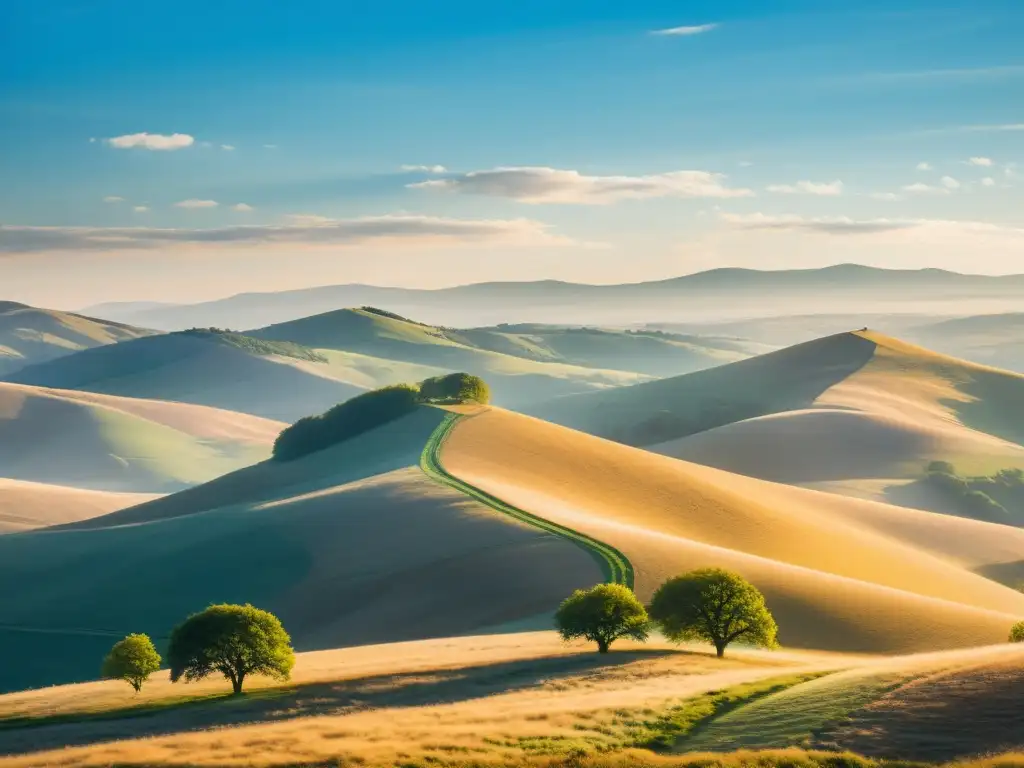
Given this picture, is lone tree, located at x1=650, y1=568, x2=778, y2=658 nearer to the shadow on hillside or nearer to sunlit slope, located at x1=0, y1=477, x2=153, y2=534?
the shadow on hillside

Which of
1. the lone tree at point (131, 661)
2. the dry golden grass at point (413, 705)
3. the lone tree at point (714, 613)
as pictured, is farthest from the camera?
the lone tree at point (714, 613)

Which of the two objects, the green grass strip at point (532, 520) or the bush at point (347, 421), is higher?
the bush at point (347, 421)

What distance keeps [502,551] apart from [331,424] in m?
74.3

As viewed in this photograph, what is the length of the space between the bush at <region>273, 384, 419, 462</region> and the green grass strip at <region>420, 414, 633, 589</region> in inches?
817

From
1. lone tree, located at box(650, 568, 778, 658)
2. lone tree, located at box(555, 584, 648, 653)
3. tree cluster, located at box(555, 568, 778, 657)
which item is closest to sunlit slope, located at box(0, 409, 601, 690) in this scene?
lone tree, located at box(555, 584, 648, 653)

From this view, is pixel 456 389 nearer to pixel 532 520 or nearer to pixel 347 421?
pixel 347 421

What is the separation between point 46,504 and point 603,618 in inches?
5848

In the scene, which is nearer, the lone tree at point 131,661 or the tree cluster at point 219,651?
the tree cluster at point 219,651

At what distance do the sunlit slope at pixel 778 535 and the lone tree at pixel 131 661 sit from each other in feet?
114

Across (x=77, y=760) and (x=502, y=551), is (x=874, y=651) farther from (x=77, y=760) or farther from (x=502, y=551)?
(x=77, y=760)

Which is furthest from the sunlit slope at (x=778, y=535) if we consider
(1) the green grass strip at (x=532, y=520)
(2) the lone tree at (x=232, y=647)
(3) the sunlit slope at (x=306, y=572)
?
(2) the lone tree at (x=232, y=647)

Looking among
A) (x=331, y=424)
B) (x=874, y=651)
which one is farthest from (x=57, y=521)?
(x=874, y=651)

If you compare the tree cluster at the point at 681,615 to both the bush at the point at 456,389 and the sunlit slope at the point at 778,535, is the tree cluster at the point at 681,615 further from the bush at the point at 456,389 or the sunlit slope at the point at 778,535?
the bush at the point at 456,389

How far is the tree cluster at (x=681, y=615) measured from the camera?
59.7m
